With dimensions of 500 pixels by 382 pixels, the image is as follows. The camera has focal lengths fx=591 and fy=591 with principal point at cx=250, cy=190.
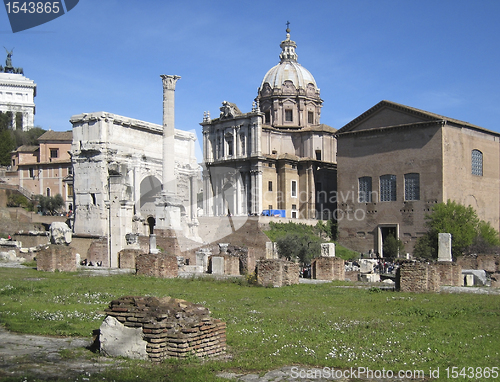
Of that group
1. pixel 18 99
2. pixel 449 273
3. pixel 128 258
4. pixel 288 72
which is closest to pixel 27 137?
pixel 18 99

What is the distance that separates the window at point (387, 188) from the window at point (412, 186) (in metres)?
1.08

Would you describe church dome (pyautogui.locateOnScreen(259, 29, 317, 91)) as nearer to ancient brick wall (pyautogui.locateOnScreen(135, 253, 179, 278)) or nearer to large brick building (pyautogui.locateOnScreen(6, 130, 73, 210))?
large brick building (pyautogui.locateOnScreen(6, 130, 73, 210))

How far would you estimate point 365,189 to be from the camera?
45.8m

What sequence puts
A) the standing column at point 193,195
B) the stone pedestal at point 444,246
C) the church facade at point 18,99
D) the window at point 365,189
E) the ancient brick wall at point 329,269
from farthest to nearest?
the church facade at point 18,99 < the window at point 365,189 < the standing column at point 193,195 < the ancient brick wall at point 329,269 < the stone pedestal at point 444,246

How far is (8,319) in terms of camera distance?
34.2 ft

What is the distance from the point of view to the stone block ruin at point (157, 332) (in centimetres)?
780

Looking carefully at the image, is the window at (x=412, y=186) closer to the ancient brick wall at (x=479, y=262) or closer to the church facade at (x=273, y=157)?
the church facade at (x=273, y=157)

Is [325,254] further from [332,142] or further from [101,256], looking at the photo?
[332,142]

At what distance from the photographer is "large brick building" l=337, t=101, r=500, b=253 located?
Answer: 4169cm

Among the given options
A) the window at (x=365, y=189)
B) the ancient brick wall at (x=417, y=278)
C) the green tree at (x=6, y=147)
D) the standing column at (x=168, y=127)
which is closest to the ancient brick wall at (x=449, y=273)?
the ancient brick wall at (x=417, y=278)

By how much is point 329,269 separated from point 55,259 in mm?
9831

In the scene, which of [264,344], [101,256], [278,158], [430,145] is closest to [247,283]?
[264,344]

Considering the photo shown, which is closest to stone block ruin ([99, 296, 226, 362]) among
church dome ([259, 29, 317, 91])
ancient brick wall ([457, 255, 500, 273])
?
ancient brick wall ([457, 255, 500, 273])

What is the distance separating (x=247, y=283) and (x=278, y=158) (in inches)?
1378
